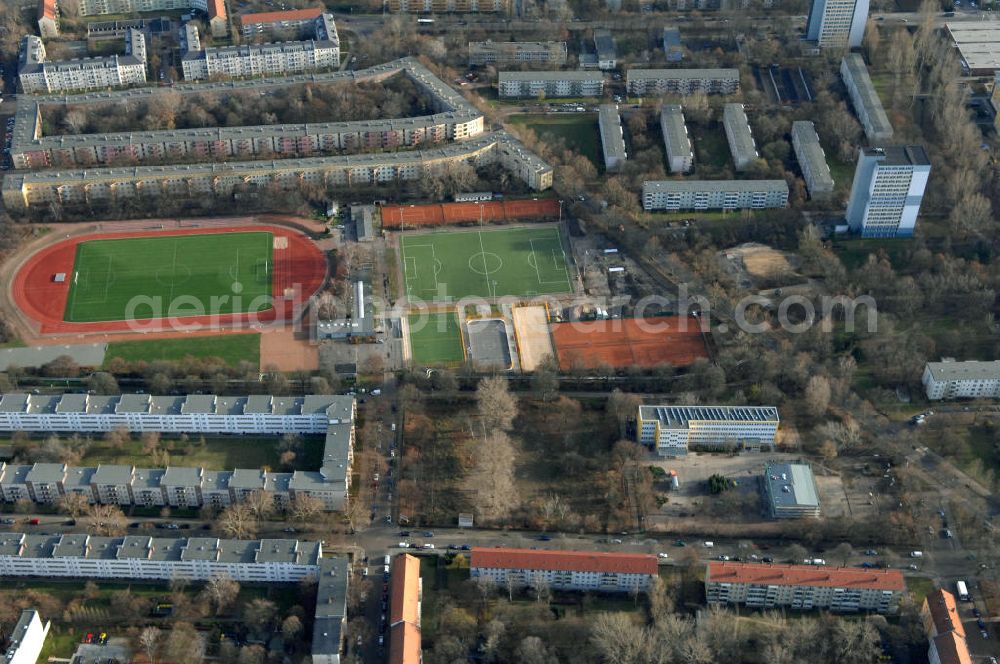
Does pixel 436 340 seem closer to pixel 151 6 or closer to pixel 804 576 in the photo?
pixel 804 576

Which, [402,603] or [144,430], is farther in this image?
[144,430]

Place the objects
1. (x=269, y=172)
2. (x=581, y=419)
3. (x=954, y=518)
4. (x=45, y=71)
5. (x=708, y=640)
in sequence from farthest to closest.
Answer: (x=45, y=71), (x=269, y=172), (x=581, y=419), (x=954, y=518), (x=708, y=640)

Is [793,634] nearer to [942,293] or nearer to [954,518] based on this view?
[954,518]

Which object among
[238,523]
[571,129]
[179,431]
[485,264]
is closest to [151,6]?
[571,129]

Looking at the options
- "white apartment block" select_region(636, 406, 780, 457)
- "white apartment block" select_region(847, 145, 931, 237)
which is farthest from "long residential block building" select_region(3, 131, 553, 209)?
"white apartment block" select_region(636, 406, 780, 457)

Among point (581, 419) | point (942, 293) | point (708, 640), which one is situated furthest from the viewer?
point (942, 293)

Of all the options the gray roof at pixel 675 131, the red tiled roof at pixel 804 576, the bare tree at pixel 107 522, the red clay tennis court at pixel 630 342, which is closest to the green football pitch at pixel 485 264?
the red clay tennis court at pixel 630 342

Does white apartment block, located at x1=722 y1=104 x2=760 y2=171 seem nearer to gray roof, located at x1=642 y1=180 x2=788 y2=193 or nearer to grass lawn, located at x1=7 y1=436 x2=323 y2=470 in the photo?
gray roof, located at x1=642 y1=180 x2=788 y2=193

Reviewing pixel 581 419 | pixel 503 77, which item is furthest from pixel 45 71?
pixel 581 419
